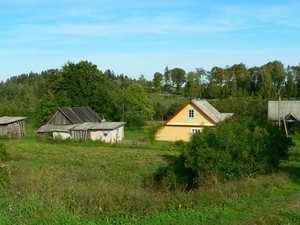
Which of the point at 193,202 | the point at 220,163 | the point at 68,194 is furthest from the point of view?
the point at 220,163

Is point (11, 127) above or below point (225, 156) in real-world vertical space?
above

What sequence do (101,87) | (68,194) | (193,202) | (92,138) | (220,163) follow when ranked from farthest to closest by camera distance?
1. (101,87)
2. (92,138)
3. (220,163)
4. (68,194)
5. (193,202)

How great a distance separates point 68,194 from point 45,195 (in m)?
0.55

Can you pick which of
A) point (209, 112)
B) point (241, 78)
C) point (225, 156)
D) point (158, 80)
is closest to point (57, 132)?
point (209, 112)

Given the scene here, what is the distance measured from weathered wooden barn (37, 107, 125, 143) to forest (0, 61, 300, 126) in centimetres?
629

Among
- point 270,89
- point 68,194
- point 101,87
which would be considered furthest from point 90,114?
point 68,194

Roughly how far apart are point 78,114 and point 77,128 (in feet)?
17.9

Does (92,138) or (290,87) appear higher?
(290,87)

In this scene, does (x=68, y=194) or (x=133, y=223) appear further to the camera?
(x=68, y=194)

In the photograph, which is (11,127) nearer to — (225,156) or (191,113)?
(191,113)

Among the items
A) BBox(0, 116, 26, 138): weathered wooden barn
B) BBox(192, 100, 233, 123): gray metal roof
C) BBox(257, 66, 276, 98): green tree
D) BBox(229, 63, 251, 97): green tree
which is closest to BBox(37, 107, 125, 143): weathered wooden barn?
BBox(0, 116, 26, 138): weathered wooden barn

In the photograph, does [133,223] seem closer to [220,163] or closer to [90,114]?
[220,163]

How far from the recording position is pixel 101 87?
55500mm

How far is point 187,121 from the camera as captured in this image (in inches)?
1531
